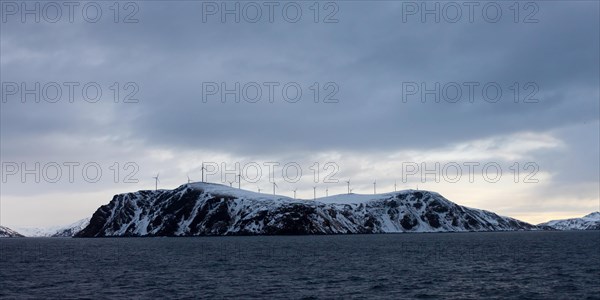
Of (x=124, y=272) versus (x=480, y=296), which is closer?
(x=480, y=296)

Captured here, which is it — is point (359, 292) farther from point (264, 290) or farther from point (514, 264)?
point (514, 264)

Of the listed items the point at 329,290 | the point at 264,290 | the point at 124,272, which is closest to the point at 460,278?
the point at 329,290

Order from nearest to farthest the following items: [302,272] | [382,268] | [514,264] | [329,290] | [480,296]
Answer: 1. [480,296]
2. [329,290]
3. [302,272]
4. [382,268]
5. [514,264]

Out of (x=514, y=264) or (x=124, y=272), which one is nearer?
(x=124, y=272)

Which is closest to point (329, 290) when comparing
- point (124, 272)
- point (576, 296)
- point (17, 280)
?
point (576, 296)

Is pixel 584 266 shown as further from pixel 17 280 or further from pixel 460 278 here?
pixel 17 280

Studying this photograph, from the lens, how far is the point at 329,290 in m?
82.0

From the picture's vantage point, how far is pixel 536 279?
9494 cm

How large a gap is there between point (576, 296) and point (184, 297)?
54434mm

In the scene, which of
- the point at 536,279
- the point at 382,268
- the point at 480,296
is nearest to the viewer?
the point at 480,296

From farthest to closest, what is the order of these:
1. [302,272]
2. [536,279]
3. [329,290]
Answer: [302,272]
[536,279]
[329,290]

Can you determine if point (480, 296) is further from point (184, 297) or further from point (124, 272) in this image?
point (124, 272)

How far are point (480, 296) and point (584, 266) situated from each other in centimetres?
5961

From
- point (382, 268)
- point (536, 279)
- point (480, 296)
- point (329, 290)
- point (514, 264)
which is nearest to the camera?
point (480, 296)
